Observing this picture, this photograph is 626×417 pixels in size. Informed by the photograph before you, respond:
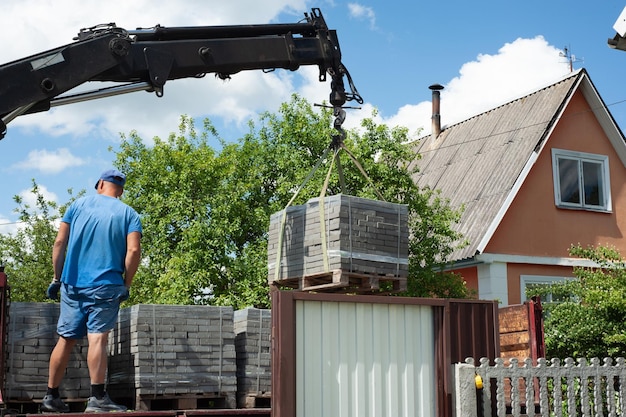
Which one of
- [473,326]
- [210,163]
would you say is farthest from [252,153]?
[473,326]

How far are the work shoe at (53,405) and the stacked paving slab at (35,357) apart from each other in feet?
0.87

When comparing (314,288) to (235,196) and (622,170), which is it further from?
(622,170)

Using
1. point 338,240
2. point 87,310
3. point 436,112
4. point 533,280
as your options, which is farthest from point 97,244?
point 436,112

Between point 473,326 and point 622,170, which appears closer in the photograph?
point 473,326

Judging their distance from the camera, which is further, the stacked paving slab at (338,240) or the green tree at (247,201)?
the green tree at (247,201)

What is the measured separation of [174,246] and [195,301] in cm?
135

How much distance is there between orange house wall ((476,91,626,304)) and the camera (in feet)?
63.0

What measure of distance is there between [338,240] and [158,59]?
2621mm

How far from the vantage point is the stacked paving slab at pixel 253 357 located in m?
8.09

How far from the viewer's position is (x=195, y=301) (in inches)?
657

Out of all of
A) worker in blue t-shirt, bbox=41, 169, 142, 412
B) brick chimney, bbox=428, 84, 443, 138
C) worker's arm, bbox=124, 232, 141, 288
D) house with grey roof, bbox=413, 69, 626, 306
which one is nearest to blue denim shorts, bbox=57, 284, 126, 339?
worker in blue t-shirt, bbox=41, 169, 142, 412

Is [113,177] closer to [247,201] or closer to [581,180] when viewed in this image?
[247,201]

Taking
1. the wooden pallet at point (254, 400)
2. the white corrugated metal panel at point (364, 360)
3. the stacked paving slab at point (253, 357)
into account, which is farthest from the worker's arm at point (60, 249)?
the white corrugated metal panel at point (364, 360)

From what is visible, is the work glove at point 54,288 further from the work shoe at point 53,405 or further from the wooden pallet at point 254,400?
the wooden pallet at point 254,400
